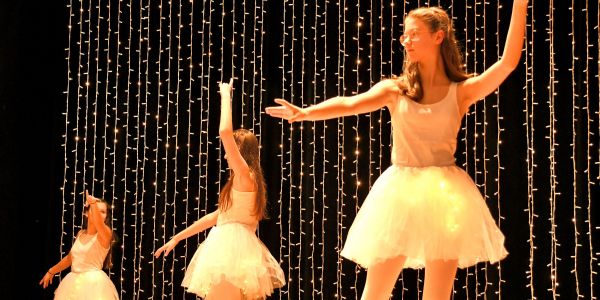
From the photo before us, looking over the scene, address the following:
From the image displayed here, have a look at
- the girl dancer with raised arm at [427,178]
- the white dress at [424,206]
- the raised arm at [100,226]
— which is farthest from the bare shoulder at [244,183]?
the raised arm at [100,226]

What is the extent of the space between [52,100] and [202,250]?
255cm

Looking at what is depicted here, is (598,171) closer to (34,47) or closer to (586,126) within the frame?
(586,126)

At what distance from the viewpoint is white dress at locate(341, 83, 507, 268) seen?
229 centimetres

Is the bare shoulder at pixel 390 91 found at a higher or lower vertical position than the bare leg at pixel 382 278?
higher

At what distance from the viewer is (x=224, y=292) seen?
3.49 metres

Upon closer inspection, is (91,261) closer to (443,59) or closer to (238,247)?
(238,247)

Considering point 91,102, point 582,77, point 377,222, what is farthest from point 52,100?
point 377,222

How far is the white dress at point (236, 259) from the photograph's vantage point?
11.4 ft

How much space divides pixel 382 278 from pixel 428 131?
468mm

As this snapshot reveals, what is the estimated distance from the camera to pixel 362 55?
496cm

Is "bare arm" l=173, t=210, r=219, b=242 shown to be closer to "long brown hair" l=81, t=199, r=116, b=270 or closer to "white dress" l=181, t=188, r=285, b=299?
"white dress" l=181, t=188, r=285, b=299

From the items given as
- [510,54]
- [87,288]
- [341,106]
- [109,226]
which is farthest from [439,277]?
[109,226]

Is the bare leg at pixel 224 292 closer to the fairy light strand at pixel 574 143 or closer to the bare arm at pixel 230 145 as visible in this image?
the bare arm at pixel 230 145

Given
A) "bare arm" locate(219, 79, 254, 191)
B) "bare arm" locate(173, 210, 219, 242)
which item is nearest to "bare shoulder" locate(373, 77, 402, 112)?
"bare arm" locate(219, 79, 254, 191)
